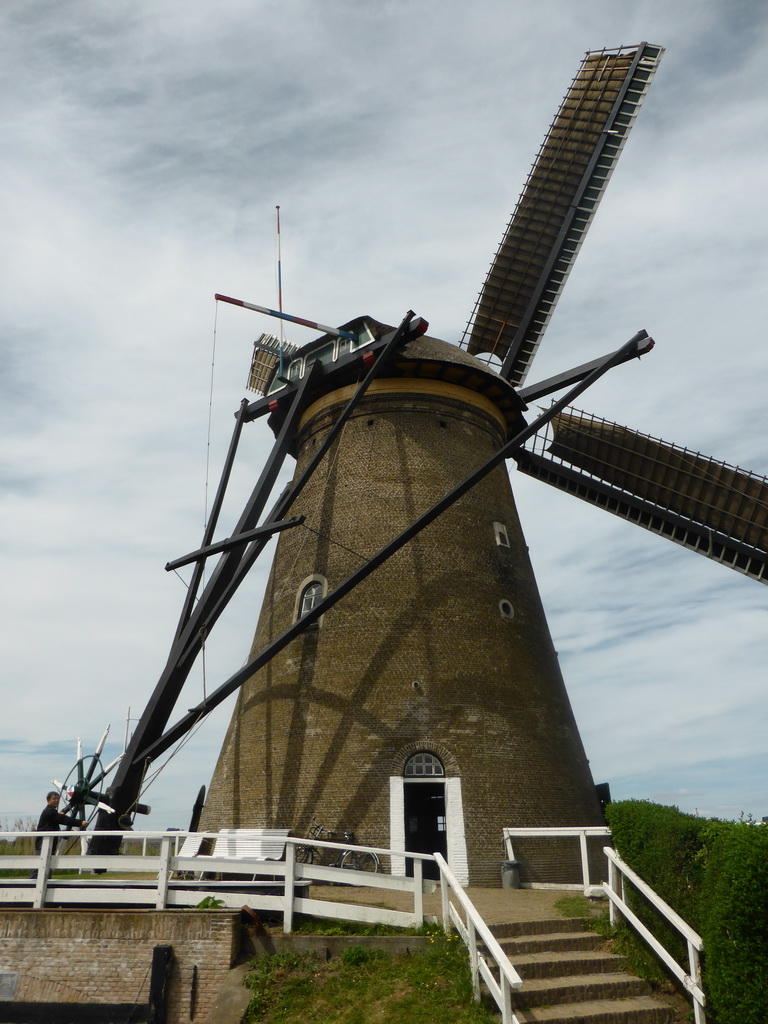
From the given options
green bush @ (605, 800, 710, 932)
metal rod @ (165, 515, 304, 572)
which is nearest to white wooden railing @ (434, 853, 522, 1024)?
green bush @ (605, 800, 710, 932)

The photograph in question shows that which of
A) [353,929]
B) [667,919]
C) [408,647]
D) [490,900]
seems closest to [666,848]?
[667,919]

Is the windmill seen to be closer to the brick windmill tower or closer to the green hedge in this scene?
the brick windmill tower

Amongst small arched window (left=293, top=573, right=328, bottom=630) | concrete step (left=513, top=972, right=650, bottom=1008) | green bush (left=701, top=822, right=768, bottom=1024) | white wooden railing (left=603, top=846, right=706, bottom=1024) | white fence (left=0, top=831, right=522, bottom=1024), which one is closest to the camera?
green bush (left=701, top=822, right=768, bottom=1024)

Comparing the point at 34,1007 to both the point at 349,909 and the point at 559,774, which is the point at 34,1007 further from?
the point at 559,774

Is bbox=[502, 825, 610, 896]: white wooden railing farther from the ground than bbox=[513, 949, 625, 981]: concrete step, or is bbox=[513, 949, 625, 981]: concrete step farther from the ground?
bbox=[502, 825, 610, 896]: white wooden railing

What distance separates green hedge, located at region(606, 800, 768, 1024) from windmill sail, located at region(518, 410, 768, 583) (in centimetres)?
1079

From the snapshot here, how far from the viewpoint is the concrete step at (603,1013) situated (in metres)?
6.43

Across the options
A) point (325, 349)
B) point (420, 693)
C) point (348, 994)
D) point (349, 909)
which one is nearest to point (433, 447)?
point (325, 349)

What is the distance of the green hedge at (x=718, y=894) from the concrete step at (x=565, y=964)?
54 centimetres

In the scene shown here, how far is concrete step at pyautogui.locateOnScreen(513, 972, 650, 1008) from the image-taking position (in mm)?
6762

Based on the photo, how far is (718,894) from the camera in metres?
5.92

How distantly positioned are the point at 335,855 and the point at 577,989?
5.39 meters

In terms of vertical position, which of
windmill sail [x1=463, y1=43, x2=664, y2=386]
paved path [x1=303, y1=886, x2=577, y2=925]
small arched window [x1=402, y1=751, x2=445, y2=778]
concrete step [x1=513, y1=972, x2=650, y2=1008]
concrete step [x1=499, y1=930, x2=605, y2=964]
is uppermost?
windmill sail [x1=463, y1=43, x2=664, y2=386]

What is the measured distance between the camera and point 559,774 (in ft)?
43.2
